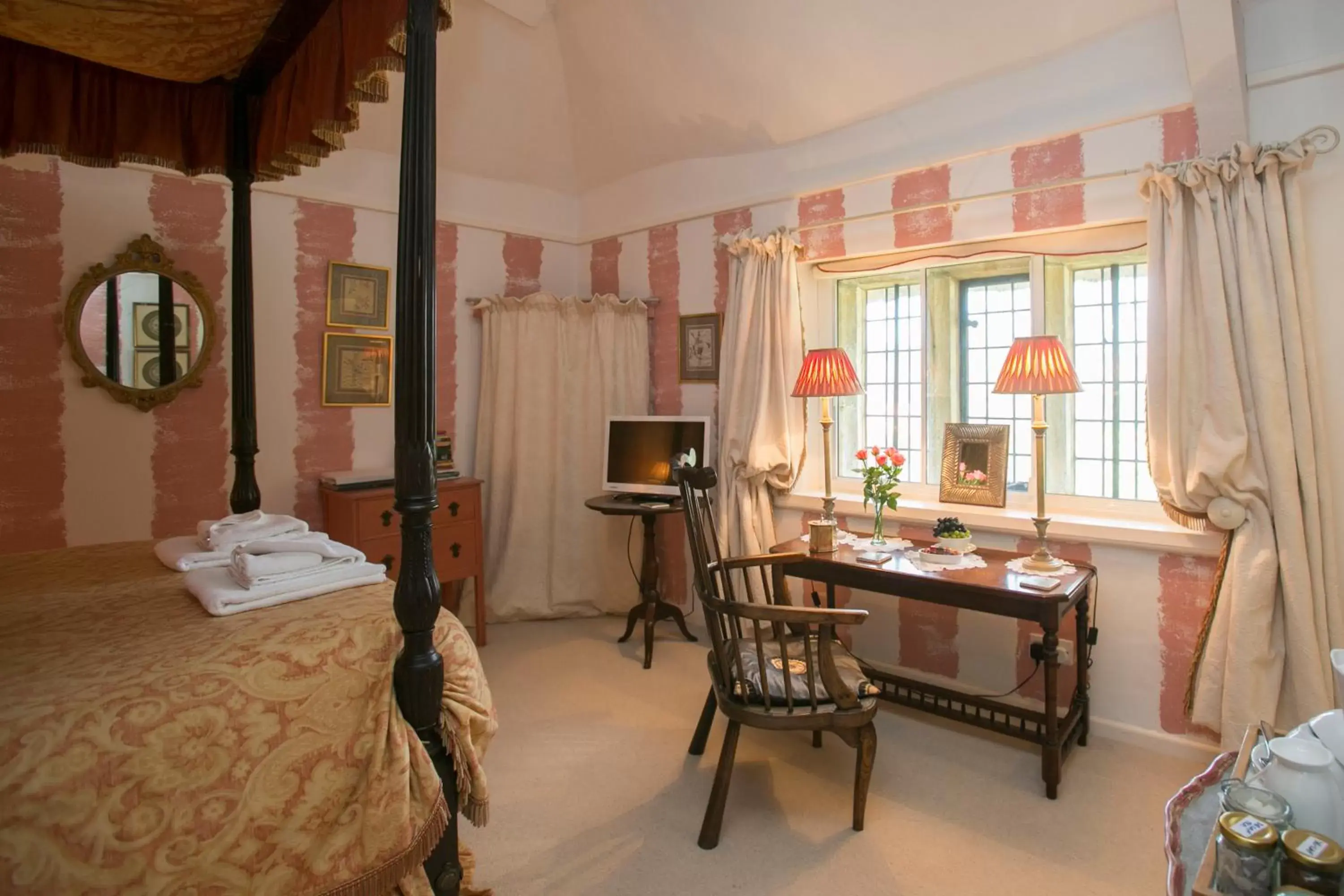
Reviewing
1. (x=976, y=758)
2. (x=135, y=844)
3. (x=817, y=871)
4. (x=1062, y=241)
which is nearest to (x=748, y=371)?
(x=1062, y=241)

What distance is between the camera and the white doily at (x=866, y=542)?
111 inches

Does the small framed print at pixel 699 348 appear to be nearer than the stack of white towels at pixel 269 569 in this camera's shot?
No

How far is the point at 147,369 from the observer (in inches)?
120

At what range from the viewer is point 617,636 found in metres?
3.79

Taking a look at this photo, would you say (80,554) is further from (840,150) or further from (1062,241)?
(1062,241)

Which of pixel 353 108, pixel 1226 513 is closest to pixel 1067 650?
pixel 1226 513

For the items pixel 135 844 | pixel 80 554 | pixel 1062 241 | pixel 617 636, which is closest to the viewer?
pixel 135 844

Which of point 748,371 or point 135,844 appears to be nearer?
point 135,844

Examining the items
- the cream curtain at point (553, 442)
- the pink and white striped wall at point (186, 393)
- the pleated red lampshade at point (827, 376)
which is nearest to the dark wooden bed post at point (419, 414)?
the pink and white striped wall at point (186, 393)

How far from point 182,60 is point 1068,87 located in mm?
3055

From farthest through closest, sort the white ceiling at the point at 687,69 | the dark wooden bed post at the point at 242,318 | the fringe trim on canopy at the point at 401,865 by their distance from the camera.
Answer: the white ceiling at the point at 687,69, the dark wooden bed post at the point at 242,318, the fringe trim on canopy at the point at 401,865

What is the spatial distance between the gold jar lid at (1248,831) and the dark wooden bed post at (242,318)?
2665 mm

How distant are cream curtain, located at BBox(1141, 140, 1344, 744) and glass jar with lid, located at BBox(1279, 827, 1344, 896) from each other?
1735mm

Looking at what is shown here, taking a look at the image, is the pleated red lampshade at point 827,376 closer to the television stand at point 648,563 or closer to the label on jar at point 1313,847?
the television stand at point 648,563
